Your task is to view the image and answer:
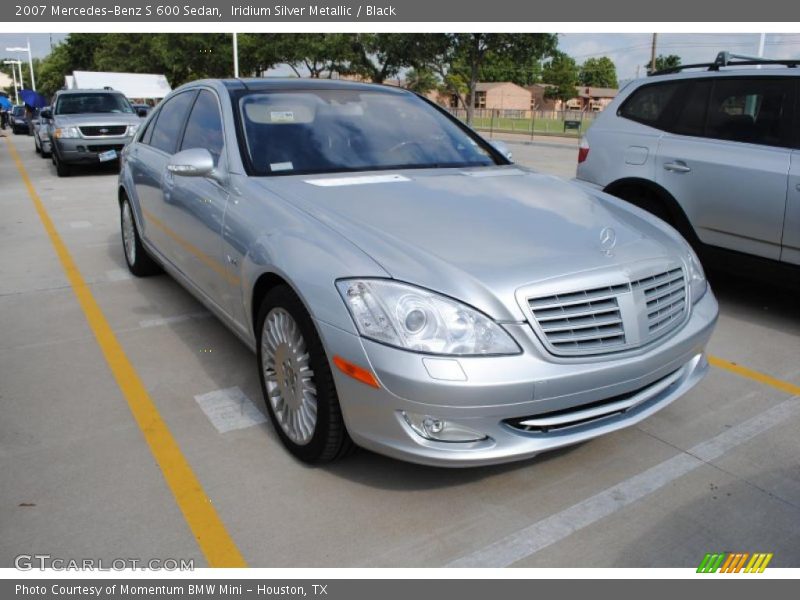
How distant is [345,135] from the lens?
387 centimetres

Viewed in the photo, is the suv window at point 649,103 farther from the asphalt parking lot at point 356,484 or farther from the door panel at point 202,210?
the door panel at point 202,210

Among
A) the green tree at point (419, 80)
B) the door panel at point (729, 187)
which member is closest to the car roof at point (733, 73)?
the door panel at point (729, 187)

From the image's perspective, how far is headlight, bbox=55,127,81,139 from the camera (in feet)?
44.7

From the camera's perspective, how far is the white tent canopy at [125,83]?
31.9 metres

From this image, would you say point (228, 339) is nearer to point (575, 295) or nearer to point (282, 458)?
point (282, 458)

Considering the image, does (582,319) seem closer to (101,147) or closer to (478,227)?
(478,227)

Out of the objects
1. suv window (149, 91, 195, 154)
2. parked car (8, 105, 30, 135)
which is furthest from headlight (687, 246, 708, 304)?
parked car (8, 105, 30, 135)

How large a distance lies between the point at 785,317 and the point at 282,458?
404 cm

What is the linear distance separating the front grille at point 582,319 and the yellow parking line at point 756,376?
1.86 m

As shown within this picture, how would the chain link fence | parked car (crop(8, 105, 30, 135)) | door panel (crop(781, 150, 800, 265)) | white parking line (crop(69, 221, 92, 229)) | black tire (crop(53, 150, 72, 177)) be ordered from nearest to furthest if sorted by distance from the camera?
1. door panel (crop(781, 150, 800, 265))
2. white parking line (crop(69, 221, 92, 229))
3. black tire (crop(53, 150, 72, 177))
4. the chain link fence
5. parked car (crop(8, 105, 30, 135))

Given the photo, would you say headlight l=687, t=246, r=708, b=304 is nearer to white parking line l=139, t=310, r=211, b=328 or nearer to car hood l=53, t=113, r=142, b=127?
white parking line l=139, t=310, r=211, b=328

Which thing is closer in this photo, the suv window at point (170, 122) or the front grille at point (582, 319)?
the front grille at point (582, 319)
